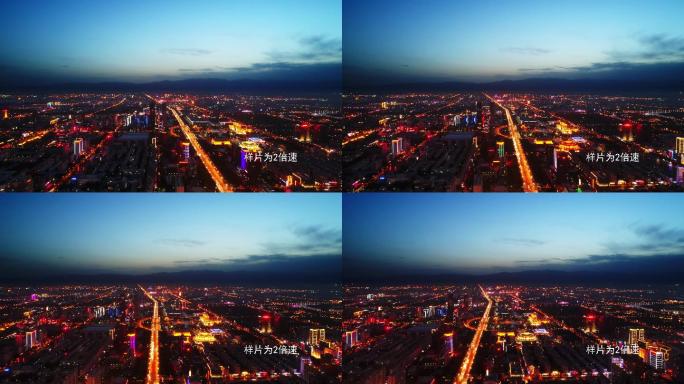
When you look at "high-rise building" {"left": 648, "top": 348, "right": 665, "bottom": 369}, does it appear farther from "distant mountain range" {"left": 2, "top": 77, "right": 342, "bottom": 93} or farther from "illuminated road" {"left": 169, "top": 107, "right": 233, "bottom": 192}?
"illuminated road" {"left": 169, "top": 107, "right": 233, "bottom": 192}

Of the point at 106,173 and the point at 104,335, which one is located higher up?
the point at 106,173

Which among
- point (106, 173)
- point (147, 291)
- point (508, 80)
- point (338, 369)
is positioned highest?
point (508, 80)

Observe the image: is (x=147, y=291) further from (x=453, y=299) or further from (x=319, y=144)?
(x=453, y=299)

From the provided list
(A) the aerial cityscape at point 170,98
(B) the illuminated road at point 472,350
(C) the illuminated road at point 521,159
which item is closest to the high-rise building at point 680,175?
(C) the illuminated road at point 521,159

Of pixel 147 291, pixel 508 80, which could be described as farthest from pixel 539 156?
pixel 147 291

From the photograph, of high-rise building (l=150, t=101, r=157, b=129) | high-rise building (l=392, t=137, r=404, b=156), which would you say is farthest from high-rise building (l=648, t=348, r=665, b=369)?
high-rise building (l=150, t=101, r=157, b=129)

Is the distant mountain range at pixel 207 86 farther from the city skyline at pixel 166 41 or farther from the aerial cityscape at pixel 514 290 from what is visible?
the aerial cityscape at pixel 514 290

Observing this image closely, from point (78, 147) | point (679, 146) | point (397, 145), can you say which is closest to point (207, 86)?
point (78, 147)
